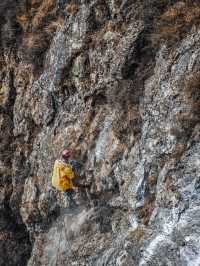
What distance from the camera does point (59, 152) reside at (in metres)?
17.7

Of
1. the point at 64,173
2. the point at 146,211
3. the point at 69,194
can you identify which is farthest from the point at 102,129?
the point at 146,211

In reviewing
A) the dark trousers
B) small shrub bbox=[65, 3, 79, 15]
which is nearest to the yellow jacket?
the dark trousers

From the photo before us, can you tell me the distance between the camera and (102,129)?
627 inches

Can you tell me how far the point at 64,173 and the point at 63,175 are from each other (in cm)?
6

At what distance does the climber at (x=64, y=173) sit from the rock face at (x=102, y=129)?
297 millimetres

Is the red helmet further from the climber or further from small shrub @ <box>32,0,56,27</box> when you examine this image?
small shrub @ <box>32,0,56,27</box>

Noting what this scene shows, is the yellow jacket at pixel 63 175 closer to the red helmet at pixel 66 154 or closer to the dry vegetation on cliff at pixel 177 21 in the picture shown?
the red helmet at pixel 66 154

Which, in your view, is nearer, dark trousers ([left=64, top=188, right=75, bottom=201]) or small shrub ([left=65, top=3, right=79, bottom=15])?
dark trousers ([left=64, top=188, right=75, bottom=201])

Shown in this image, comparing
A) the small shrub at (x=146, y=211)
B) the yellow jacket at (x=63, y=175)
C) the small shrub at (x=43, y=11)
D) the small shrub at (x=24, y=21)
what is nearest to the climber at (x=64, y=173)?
the yellow jacket at (x=63, y=175)

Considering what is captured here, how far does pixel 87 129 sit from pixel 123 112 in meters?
1.90

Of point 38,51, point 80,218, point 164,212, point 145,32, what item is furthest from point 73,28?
point 164,212

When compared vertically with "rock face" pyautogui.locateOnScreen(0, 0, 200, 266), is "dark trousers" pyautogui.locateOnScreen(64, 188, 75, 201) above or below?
below

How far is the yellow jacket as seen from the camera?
16297 millimetres

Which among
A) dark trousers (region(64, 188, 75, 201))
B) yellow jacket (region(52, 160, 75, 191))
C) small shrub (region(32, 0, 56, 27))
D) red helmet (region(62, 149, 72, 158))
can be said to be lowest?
dark trousers (region(64, 188, 75, 201))
